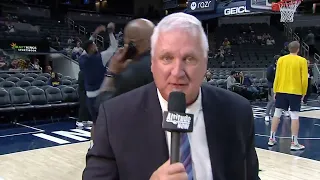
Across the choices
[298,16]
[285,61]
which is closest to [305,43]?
[298,16]

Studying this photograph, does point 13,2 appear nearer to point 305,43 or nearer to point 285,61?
point 305,43

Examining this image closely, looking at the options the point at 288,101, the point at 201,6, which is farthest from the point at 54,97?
the point at 201,6

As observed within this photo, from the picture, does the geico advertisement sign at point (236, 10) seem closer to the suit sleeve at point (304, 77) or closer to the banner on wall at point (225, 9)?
the banner on wall at point (225, 9)

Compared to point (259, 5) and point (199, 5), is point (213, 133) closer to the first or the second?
point (259, 5)

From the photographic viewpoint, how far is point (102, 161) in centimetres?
110

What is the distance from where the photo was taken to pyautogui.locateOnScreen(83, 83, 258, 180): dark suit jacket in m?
1.07

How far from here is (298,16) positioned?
25.0 metres

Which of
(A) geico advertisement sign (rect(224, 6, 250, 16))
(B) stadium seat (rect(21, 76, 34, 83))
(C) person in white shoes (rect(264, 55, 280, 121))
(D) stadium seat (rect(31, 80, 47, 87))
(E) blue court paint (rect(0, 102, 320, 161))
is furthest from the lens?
(A) geico advertisement sign (rect(224, 6, 250, 16))

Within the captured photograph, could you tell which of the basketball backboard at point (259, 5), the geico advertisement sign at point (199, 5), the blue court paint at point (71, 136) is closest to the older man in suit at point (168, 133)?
the blue court paint at point (71, 136)

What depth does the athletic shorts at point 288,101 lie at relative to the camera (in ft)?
17.8

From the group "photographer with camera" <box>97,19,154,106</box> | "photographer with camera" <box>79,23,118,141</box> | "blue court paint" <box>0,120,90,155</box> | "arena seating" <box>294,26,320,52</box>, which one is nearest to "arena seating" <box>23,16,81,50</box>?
Result: "blue court paint" <box>0,120,90,155</box>

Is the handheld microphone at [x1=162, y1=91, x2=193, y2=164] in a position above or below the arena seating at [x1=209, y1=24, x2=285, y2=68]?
above

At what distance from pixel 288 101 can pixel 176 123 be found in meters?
4.93

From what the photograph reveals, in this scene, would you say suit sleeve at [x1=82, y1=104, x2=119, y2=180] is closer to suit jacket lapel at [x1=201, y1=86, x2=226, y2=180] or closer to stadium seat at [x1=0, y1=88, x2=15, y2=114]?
suit jacket lapel at [x1=201, y1=86, x2=226, y2=180]
